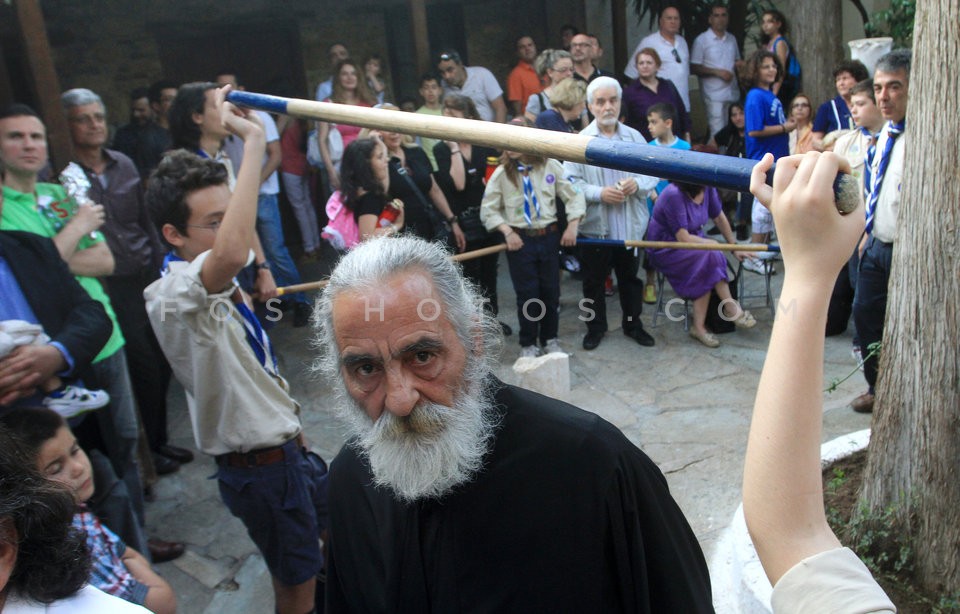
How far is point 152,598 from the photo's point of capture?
265 cm

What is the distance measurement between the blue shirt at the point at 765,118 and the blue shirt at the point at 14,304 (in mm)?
7325

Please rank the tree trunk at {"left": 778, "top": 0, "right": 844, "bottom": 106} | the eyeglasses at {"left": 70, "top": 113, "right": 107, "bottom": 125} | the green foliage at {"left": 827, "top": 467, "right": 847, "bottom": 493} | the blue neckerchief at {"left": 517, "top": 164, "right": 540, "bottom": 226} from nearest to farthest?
the green foliage at {"left": 827, "top": 467, "right": 847, "bottom": 493}
the eyeglasses at {"left": 70, "top": 113, "right": 107, "bottom": 125}
the blue neckerchief at {"left": 517, "top": 164, "right": 540, "bottom": 226}
the tree trunk at {"left": 778, "top": 0, "right": 844, "bottom": 106}

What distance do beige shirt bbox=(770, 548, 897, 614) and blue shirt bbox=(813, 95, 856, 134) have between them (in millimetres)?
7252

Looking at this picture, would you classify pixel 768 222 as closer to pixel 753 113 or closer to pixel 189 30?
pixel 753 113

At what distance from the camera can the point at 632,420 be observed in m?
5.46

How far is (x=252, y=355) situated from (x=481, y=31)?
8.76m

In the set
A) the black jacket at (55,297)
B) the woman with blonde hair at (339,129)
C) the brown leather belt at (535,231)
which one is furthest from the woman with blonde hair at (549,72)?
the black jacket at (55,297)

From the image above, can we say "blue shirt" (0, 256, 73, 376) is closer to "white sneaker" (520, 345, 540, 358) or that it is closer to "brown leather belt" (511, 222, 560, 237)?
"brown leather belt" (511, 222, 560, 237)


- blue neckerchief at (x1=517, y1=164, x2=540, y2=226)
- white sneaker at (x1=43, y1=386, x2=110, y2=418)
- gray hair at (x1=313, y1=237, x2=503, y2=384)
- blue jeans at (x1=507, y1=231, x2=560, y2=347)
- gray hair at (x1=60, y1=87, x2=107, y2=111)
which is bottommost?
blue jeans at (x1=507, y1=231, x2=560, y2=347)

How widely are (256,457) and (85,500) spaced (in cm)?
59

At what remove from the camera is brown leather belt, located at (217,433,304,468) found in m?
3.10

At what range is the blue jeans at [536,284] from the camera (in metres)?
6.32

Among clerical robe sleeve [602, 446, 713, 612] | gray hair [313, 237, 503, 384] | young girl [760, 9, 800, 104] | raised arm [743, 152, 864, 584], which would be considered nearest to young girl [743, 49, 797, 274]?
young girl [760, 9, 800, 104]

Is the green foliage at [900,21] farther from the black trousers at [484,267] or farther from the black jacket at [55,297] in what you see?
the black jacket at [55,297]
